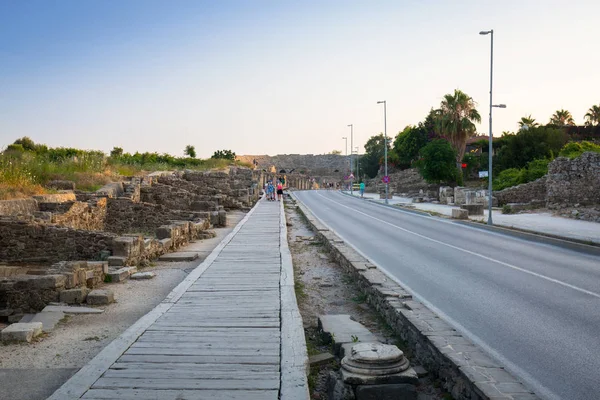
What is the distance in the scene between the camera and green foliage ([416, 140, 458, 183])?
160ft

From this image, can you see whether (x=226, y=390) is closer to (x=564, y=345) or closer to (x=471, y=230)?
(x=564, y=345)

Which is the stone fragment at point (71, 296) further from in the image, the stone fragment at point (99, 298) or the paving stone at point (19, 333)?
the paving stone at point (19, 333)

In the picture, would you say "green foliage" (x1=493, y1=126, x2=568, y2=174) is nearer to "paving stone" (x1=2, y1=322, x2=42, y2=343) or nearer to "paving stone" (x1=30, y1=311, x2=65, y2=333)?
"paving stone" (x1=30, y1=311, x2=65, y2=333)

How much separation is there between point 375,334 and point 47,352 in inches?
173

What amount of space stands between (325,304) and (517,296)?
11.3ft

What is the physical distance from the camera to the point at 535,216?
1150 inches

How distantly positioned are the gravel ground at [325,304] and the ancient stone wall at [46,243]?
A: 5.13m

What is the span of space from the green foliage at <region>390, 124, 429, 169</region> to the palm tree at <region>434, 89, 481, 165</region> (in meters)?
9.10

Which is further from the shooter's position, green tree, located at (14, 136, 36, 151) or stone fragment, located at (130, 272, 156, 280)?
green tree, located at (14, 136, 36, 151)

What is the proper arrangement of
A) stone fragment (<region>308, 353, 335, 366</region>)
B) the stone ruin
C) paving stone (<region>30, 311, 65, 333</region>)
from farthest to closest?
the stone ruin
paving stone (<region>30, 311, 65, 333</region>)
stone fragment (<region>308, 353, 335, 366</region>)

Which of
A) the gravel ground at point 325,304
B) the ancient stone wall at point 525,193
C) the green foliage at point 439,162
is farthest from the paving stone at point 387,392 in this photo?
the green foliage at point 439,162

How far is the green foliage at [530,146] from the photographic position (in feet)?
173

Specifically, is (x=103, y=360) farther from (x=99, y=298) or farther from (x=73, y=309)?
(x=99, y=298)

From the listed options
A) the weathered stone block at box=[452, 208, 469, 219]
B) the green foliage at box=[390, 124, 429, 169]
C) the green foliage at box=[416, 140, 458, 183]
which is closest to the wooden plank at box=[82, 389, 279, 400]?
the weathered stone block at box=[452, 208, 469, 219]
